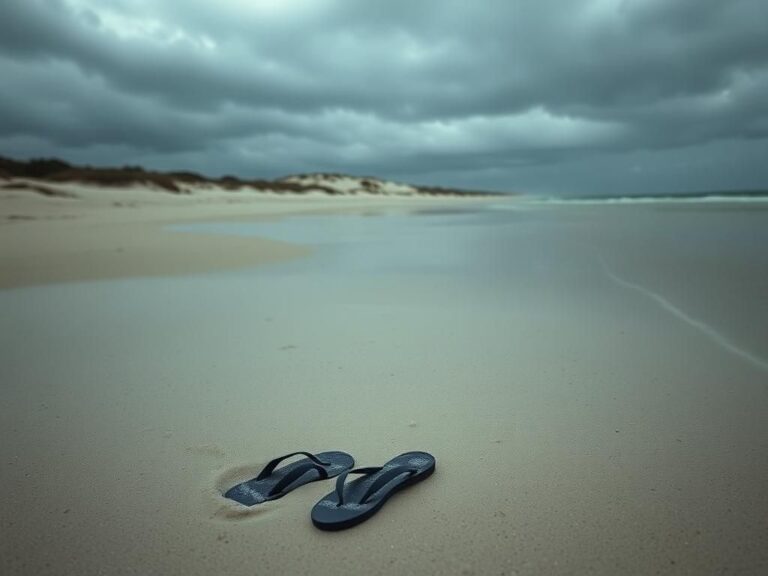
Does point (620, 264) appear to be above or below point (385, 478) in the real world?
above

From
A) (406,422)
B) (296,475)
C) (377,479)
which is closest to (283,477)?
(296,475)

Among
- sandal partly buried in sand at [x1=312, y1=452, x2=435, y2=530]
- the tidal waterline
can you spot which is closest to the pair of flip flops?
sandal partly buried in sand at [x1=312, y1=452, x2=435, y2=530]

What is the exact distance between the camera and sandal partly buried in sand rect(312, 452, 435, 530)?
1271mm

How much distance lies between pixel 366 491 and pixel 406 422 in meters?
0.48

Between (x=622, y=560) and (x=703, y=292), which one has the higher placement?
(x=703, y=292)

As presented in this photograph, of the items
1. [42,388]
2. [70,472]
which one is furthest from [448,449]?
[42,388]

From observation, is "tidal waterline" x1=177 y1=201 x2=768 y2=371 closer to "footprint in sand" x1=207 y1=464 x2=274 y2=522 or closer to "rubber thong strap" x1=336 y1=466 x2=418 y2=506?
"rubber thong strap" x1=336 y1=466 x2=418 y2=506

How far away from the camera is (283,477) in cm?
141

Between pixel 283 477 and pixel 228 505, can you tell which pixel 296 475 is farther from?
pixel 228 505

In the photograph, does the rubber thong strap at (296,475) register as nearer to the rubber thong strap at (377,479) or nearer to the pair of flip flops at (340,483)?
the pair of flip flops at (340,483)

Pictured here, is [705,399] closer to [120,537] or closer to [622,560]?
[622,560]

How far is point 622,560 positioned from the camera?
3.71 feet

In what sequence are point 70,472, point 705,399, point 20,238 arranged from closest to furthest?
point 70,472 → point 705,399 → point 20,238

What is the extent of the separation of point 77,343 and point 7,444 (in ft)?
4.20
